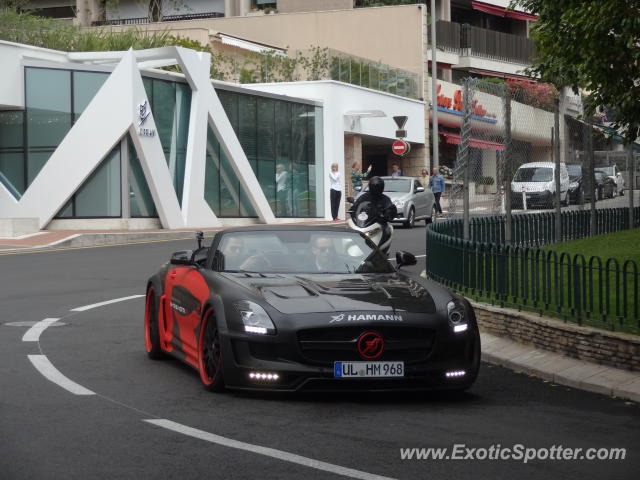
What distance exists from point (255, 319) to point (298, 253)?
160 centimetres

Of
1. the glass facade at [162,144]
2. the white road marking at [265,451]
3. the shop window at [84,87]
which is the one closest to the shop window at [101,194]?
the glass facade at [162,144]

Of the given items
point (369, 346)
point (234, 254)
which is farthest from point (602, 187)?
point (369, 346)

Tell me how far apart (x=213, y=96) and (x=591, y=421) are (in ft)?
98.4

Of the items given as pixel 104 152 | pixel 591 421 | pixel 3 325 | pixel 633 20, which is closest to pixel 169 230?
pixel 104 152

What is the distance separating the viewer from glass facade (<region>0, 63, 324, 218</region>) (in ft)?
111

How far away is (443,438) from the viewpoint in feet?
25.5

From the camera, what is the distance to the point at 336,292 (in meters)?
9.50

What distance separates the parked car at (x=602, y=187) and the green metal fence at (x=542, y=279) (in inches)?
211

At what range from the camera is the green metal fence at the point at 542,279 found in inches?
422

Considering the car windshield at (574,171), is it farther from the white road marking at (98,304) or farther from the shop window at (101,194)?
the shop window at (101,194)

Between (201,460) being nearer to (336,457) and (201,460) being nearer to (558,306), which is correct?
(336,457)

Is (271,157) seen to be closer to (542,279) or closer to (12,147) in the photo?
(12,147)

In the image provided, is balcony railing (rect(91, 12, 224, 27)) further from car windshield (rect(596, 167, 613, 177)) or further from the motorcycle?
the motorcycle

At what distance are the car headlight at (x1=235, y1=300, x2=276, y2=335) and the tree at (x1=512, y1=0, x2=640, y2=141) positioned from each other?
16.4ft
